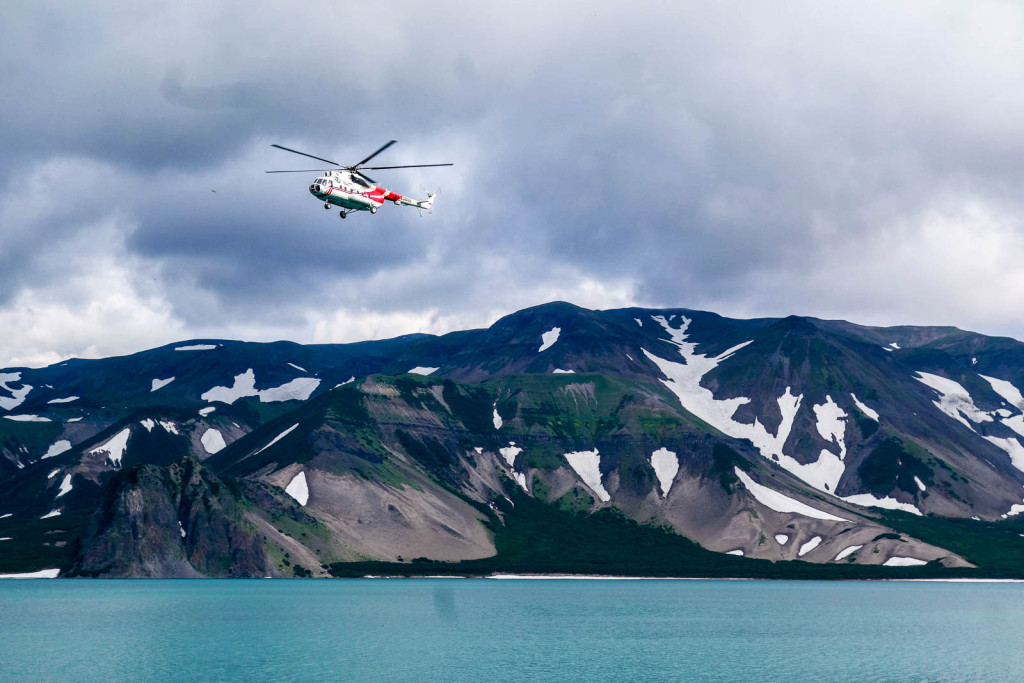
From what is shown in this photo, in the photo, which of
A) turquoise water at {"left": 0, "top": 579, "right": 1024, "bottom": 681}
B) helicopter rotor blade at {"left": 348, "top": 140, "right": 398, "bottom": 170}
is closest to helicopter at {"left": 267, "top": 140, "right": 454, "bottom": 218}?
helicopter rotor blade at {"left": 348, "top": 140, "right": 398, "bottom": 170}

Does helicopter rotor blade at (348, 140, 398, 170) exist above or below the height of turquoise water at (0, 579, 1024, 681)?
above

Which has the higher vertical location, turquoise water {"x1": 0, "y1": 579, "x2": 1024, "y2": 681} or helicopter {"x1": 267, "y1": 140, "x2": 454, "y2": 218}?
helicopter {"x1": 267, "y1": 140, "x2": 454, "y2": 218}

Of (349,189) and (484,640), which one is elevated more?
(349,189)

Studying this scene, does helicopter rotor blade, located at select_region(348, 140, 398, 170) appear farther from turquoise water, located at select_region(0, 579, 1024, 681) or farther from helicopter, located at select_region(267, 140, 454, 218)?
turquoise water, located at select_region(0, 579, 1024, 681)

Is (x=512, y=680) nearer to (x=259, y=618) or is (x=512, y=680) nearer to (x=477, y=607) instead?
(x=259, y=618)

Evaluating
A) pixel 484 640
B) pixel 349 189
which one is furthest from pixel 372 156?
pixel 484 640

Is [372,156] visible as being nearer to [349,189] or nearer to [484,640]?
[349,189]

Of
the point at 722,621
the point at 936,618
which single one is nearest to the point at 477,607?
the point at 722,621

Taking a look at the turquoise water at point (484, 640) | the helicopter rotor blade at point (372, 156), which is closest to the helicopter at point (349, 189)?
the helicopter rotor blade at point (372, 156)
